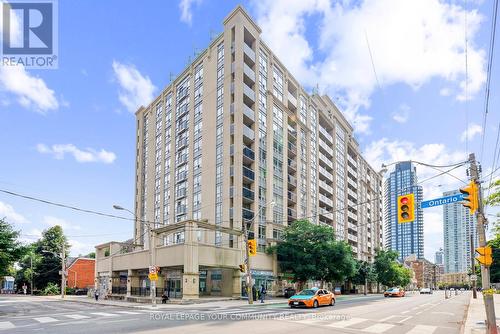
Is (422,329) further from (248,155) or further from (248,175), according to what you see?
(248,155)

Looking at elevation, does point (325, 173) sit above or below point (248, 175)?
above

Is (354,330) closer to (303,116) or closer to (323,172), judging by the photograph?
(303,116)

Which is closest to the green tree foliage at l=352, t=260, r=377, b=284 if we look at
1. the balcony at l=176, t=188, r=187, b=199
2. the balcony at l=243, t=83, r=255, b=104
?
the balcony at l=176, t=188, r=187, b=199

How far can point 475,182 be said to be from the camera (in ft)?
48.5

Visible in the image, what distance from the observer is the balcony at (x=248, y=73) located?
4859 cm

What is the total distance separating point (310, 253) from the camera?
45.0 m

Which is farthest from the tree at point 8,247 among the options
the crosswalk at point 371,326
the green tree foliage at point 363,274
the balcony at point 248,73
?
the green tree foliage at point 363,274

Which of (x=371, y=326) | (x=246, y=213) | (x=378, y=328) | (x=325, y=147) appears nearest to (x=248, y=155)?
(x=246, y=213)

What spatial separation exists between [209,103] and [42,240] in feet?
154

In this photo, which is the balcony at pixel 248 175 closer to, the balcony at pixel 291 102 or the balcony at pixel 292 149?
the balcony at pixel 292 149

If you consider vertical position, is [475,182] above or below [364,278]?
above

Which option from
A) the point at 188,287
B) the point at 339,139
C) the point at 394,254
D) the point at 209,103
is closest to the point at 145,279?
the point at 188,287

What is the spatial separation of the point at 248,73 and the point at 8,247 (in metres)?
32.6

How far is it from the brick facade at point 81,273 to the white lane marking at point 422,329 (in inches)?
2809
